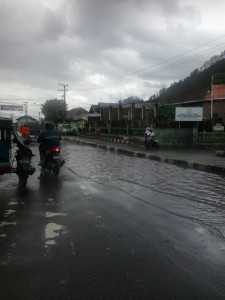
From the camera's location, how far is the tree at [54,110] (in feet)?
328

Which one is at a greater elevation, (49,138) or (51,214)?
(49,138)

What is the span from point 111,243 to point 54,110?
3844 inches

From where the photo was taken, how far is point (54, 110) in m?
102

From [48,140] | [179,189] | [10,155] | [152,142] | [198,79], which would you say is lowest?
[179,189]

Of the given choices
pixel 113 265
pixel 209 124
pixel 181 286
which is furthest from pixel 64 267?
pixel 209 124

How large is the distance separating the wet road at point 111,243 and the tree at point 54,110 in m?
90.9

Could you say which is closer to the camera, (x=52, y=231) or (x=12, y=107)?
(x=52, y=231)

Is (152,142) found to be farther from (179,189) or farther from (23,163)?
(23,163)

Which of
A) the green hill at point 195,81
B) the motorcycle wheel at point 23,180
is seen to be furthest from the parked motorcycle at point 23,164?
the green hill at point 195,81

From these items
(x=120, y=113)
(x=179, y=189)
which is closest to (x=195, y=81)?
(x=120, y=113)

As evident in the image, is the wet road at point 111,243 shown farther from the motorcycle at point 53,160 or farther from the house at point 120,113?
the house at point 120,113

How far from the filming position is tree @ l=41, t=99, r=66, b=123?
10012 cm

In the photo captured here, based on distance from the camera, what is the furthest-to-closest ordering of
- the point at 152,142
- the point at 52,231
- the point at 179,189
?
the point at 152,142
the point at 179,189
the point at 52,231

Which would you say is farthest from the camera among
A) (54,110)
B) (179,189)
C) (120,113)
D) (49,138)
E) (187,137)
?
(54,110)
